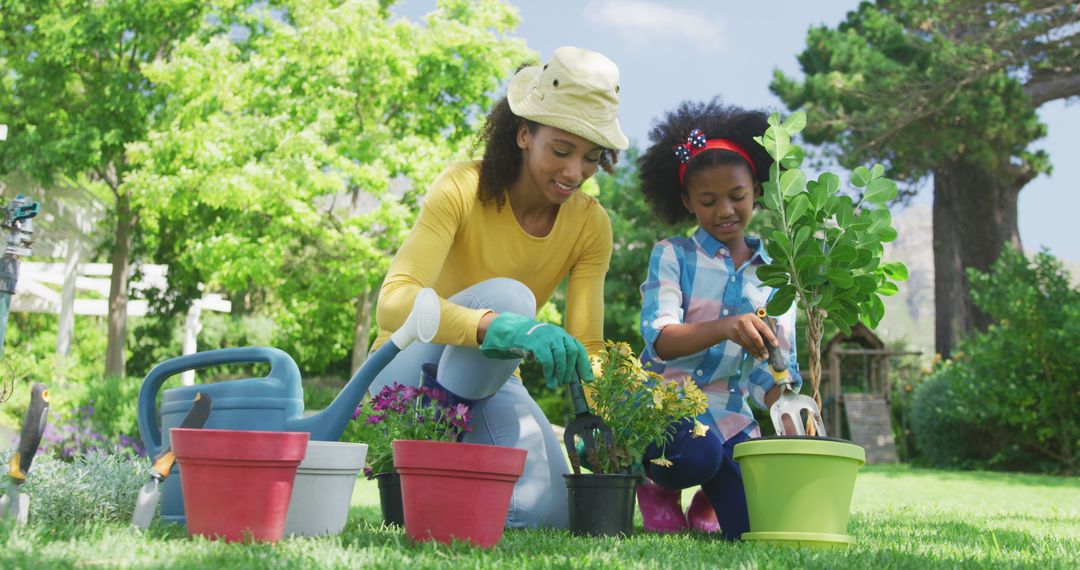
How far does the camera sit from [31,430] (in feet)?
5.98

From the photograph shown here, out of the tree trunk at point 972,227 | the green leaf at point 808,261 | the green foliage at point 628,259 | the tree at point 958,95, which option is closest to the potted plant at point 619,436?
the green leaf at point 808,261

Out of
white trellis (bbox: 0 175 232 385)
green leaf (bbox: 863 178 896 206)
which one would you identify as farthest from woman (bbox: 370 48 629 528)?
white trellis (bbox: 0 175 232 385)

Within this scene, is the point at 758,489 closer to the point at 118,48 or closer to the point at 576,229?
the point at 576,229

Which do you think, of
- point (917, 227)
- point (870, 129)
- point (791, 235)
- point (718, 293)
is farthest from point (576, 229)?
point (917, 227)

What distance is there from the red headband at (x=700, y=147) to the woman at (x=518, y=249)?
0.73ft

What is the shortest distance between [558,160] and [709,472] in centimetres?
98

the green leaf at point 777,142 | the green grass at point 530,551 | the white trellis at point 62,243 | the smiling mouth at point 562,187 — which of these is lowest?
the green grass at point 530,551

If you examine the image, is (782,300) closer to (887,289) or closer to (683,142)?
(887,289)

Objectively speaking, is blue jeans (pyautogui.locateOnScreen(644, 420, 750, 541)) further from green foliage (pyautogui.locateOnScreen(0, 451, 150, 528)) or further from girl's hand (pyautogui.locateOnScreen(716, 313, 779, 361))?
green foliage (pyautogui.locateOnScreen(0, 451, 150, 528))

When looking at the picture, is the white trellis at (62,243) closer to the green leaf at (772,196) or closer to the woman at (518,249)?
the woman at (518,249)

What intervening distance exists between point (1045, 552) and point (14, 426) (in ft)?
33.9

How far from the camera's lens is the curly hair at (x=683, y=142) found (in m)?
2.98

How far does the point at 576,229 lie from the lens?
2949 millimetres

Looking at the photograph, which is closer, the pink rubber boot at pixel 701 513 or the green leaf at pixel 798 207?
the green leaf at pixel 798 207
